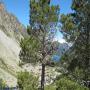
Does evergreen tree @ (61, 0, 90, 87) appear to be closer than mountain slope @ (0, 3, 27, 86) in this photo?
Yes

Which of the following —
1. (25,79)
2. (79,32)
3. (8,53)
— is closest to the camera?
(79,32)

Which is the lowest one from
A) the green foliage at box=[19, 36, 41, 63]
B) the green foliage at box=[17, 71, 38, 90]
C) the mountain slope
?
the green foliage at box=[17, 71, 38, 90]

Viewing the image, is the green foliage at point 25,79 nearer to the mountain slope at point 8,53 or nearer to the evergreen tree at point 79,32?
the evergreen tree at point 79,32

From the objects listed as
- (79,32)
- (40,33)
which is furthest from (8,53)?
(79,32)

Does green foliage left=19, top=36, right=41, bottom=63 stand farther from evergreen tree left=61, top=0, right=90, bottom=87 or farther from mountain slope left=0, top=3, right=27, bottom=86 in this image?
mountain slope left=0, top=3, right=27, bottom=86

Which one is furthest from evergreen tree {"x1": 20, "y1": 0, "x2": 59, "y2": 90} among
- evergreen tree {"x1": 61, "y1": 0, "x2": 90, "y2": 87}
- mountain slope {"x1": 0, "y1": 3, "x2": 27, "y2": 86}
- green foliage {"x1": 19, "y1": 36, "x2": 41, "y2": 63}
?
mountain slope {"x1": 0, "y1": 3, "x2": 27, "y2": 86}

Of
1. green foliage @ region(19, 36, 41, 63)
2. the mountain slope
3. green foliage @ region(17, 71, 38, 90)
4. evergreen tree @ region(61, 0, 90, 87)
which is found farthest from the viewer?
the mountain slope

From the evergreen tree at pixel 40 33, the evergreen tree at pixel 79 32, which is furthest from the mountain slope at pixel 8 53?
the evergreen tree at pixel 79 32

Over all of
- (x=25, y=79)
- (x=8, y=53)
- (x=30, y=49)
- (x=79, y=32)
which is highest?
(x=8, y=53)

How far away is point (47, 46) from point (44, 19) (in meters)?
3.42

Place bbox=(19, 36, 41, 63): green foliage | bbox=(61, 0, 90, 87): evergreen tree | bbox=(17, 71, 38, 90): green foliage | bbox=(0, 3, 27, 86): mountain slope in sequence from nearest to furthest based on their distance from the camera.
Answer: bbox=(61, 0, 90, 87): evergreen tree
bbox=(17, 71, 38, 90): green foliage
bbox=(19, 36, 41, 63): green foliage
bbox=(0, 3, 27, 86): mountain slope

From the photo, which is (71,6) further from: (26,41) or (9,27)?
(9,27)

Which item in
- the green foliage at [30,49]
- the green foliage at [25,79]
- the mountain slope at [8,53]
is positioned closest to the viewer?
the green foliage at [25,79]

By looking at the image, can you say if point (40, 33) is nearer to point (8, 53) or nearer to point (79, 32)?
point (79, 32)
